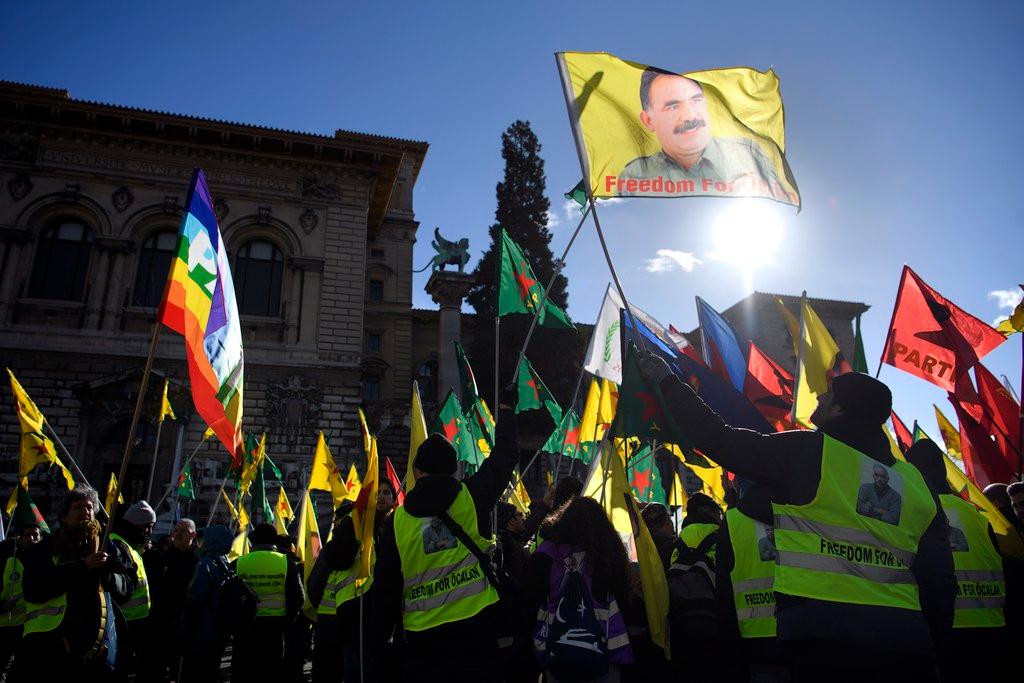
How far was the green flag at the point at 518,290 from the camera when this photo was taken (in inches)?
304

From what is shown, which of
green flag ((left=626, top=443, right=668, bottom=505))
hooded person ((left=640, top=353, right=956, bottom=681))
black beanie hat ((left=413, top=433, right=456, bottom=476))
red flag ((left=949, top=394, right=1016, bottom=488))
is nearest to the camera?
hooded person ((left=640, top=353, right=956, bottom=681))

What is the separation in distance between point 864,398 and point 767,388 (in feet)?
19.2

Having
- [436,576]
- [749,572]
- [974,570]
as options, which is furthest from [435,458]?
[974,570]

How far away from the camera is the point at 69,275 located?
2300 cm

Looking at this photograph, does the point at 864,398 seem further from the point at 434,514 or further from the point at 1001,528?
the point at 1001,528

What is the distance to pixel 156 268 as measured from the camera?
23562 mm

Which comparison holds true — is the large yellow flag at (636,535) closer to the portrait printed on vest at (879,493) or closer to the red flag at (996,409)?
the portrait printed on vest at (879,493)

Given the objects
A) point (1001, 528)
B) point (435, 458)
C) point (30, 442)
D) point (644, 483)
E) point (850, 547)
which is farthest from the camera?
point (644, 483)

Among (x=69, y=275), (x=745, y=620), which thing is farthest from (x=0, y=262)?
(x=745, y=620)

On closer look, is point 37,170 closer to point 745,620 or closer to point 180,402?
point 180,402

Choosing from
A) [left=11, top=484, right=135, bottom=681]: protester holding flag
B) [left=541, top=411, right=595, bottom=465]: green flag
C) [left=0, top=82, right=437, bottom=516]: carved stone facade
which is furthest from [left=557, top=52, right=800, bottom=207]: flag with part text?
[left=0, top=82, right=437, bottom=516]: carved stone facade

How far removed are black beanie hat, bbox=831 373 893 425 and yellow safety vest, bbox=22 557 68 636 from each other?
4.30m

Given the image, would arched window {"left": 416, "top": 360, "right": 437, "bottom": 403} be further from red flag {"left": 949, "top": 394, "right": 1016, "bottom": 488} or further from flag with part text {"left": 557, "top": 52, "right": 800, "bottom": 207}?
flag with part text {"left": 557, "top": 52, "right": 800, "bottom": 207}

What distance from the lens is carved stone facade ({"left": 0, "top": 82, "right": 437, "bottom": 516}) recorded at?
21.6 metres
